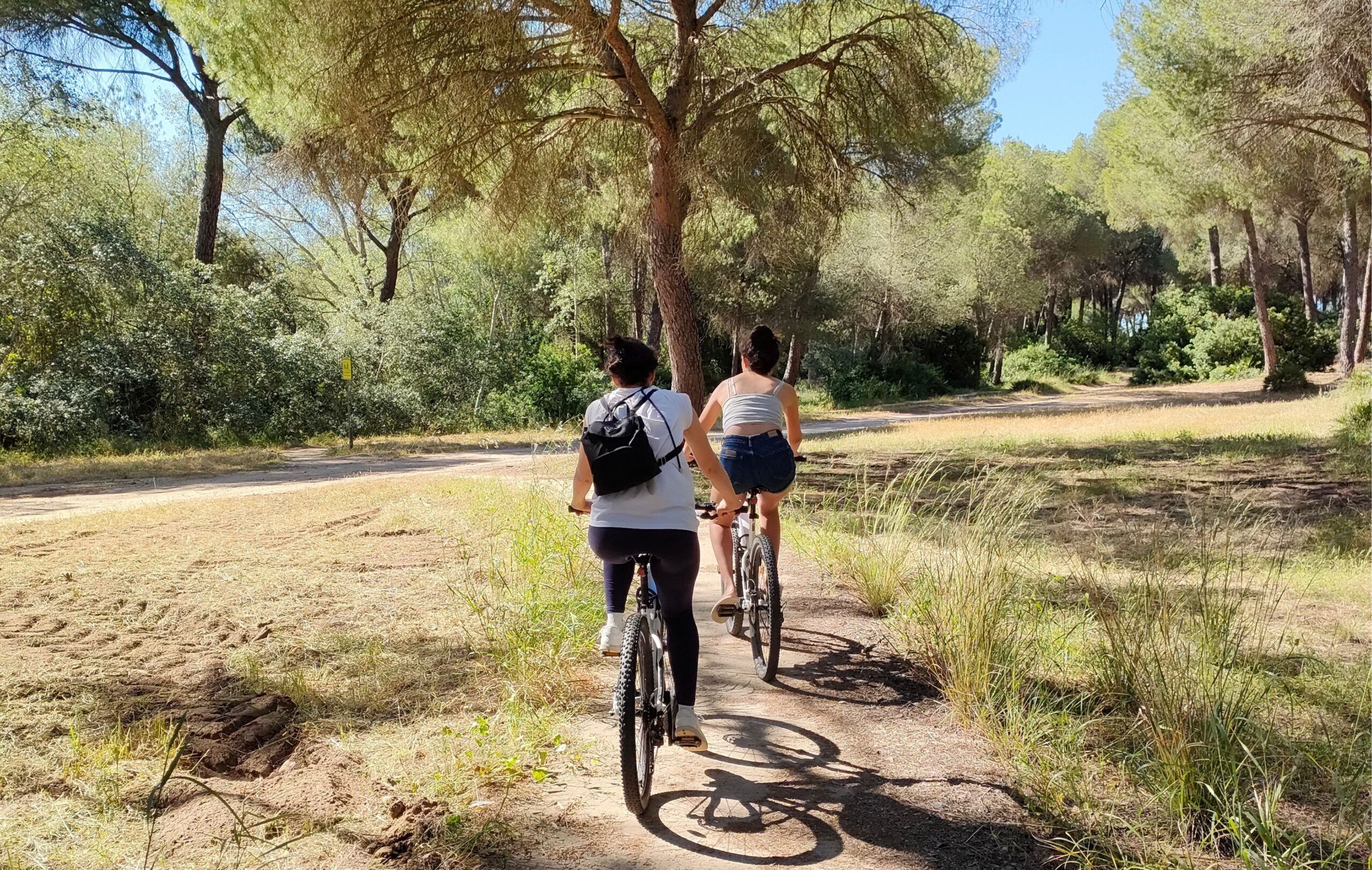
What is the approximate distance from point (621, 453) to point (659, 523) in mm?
300

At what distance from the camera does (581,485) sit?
3740 millimetres

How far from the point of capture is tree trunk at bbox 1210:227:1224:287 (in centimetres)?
4100

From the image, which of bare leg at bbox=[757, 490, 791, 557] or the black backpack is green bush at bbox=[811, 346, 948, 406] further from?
the black backpack

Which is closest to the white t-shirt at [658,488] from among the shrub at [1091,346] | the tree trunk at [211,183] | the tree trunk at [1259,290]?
the tree trunk at [211,183]

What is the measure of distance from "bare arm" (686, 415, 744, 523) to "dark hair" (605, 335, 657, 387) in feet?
0.88

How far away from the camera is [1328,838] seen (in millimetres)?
3035

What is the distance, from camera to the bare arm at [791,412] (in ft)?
16.6

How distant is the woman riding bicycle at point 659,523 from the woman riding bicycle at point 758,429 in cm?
128

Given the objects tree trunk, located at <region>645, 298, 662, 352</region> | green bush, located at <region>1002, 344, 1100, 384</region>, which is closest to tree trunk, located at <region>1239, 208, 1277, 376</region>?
green bush, located at <region>1002, 344, 1100, 384</region>

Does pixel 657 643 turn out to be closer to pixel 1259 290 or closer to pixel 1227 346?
pixel 1259 290

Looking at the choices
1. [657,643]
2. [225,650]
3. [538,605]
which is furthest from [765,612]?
[225,650]

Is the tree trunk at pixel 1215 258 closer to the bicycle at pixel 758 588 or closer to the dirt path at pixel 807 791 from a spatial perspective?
the bicycle at pixel 758 588

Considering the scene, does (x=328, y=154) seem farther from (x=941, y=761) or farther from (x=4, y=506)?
(x=941, y=761)

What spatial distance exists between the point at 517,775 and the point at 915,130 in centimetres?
978
